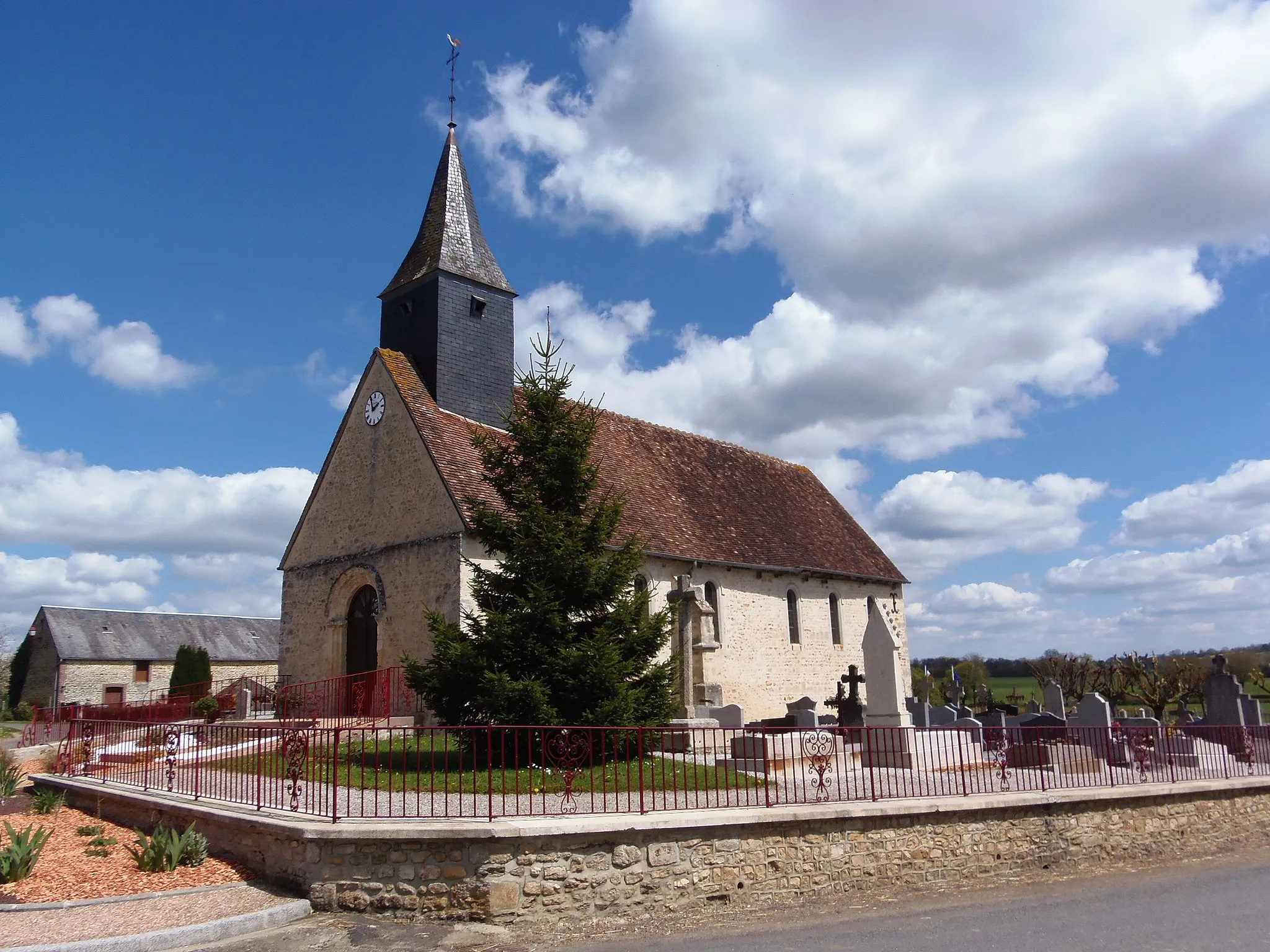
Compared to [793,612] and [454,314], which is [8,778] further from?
[793,612]

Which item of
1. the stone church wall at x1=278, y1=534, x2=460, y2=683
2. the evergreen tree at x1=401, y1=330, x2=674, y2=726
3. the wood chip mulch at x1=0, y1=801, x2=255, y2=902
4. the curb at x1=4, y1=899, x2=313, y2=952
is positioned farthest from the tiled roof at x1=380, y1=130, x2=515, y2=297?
the curb at x1=4, y1=899, x2=313, y2=952

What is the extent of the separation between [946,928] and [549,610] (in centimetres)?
624

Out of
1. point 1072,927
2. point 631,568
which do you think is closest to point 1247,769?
point 1072,927

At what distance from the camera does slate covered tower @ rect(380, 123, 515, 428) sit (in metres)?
19.8

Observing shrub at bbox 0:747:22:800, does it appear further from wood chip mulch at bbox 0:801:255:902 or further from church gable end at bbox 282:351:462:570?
church gable end at bbox 282:351:462:570

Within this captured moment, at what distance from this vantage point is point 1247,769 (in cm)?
1504

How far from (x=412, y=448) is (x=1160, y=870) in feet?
48.4

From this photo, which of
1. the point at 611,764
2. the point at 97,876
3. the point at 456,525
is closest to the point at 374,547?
the point at 456,525

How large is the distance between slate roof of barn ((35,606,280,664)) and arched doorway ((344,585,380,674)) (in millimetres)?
17225

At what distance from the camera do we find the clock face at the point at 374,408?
19583 millimetres

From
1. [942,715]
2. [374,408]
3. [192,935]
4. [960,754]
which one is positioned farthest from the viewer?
[942,715]

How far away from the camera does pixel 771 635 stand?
22.5 meters

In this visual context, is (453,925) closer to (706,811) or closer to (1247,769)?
(706,811)

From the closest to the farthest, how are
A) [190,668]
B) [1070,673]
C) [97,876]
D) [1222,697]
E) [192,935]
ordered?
[192,935] < [97,876] < [1222,697] < [190,668] < [1070,673]
